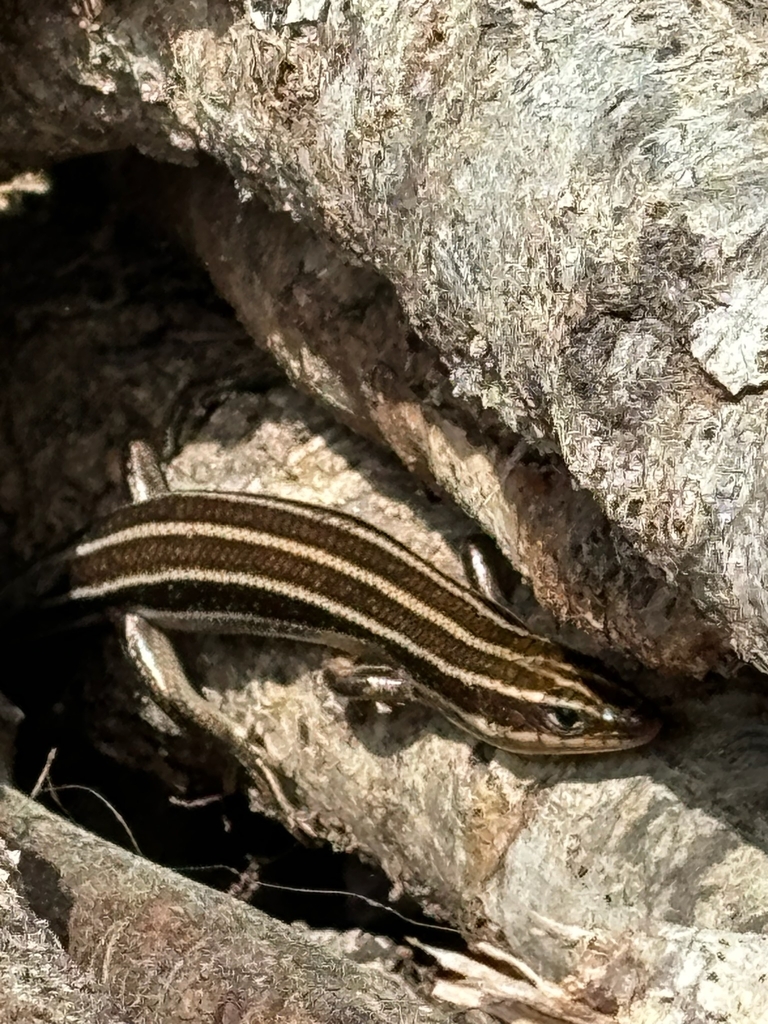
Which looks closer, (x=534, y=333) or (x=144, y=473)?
(x=534, y=333)

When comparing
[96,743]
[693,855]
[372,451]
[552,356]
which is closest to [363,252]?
[552,356]

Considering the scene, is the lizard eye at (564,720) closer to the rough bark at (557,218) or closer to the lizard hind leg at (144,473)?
the rough bark at (557,218)

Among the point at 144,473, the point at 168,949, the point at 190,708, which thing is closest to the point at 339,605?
the point at 190,708

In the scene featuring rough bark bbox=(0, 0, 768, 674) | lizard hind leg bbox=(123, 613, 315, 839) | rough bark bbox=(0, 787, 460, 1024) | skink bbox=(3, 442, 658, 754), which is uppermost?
rough bark bbox=(0, 0, 768, 674)

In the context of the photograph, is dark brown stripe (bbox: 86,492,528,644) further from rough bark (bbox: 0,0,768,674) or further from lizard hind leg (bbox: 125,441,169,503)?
rough bark (bbox: 0,0,768,674)

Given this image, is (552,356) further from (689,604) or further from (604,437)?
(689,604)

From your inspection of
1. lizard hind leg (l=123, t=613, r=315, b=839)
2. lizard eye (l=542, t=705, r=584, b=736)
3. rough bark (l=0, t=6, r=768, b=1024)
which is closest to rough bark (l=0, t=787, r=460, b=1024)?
rough bark (l=0, t=6, r=768, b=1024)

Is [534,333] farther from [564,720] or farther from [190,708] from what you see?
[190,708]
